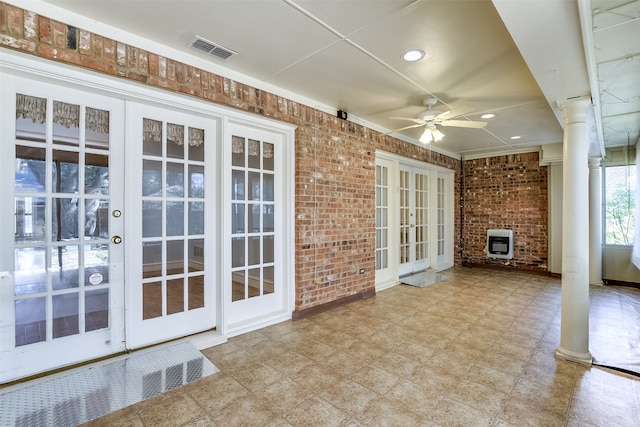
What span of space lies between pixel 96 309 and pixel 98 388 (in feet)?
2.06

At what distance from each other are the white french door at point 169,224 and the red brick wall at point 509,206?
6144mm

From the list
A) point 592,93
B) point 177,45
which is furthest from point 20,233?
point 592,93

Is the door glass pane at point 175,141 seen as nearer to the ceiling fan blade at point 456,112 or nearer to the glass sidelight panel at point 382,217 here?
the ceiling fan blade at point 456,112

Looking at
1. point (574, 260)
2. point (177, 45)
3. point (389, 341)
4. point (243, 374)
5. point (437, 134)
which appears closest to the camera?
point (243, 374)

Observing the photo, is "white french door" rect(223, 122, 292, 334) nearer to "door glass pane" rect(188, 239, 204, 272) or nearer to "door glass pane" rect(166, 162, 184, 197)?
"door glass pane" rect(188, 239, 204, 272)

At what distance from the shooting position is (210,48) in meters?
2.58

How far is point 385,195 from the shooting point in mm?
5262

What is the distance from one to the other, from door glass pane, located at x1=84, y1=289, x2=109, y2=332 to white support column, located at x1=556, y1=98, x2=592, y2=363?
3947mm

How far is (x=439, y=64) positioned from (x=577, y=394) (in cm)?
283

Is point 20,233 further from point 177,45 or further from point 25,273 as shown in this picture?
point 177,45

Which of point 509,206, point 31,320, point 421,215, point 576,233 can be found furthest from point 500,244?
point 31,320

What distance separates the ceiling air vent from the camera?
2480 mm

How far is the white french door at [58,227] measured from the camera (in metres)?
2.11

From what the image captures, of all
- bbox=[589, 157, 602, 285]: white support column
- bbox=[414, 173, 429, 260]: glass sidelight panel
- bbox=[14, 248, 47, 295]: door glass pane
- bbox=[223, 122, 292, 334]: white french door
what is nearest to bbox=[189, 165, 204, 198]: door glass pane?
bbox=[223, 122, 292, 334]: white french door
